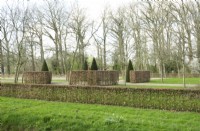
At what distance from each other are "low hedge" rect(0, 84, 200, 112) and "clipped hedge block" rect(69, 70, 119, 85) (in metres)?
9.61

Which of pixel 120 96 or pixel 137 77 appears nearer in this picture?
pixel 120 96

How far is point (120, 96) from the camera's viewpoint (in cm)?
1059

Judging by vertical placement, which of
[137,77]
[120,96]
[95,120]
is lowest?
[95,120]

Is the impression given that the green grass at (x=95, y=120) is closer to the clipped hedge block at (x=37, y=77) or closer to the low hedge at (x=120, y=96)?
the low hedge at (x=120, y=96)

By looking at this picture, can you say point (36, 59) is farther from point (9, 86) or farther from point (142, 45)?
point (9, 86)

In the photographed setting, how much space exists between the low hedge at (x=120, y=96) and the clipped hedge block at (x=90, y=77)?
378 inches

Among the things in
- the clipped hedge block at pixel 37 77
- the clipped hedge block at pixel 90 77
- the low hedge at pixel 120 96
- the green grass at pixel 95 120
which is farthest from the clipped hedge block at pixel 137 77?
the green grass at pixel 95 120

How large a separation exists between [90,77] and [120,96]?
12.5 m

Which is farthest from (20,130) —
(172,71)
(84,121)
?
(172,71)

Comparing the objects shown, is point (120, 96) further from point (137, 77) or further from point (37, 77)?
point (37, 77)

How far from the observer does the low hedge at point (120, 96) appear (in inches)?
364

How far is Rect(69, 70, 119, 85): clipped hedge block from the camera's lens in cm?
2300

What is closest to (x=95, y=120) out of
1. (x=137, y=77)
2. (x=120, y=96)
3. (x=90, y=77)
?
(x=120, y=96)

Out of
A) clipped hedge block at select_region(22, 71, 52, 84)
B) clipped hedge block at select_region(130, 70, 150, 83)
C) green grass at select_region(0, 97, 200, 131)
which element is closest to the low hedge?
green grass at select_region(0, 97, 200, 131)
